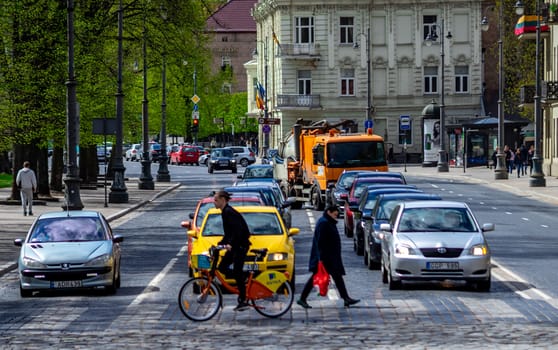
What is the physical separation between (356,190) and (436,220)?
14.2 meters

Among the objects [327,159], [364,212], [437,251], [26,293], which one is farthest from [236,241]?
[327,159]

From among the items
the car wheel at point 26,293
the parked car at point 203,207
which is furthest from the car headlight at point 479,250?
the car wheel at point 26,293

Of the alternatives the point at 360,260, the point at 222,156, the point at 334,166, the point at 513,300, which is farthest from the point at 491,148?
the point at 513,300

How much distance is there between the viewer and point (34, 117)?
43750 mm

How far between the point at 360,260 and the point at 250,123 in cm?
11545

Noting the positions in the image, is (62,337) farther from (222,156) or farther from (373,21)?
(373,21)

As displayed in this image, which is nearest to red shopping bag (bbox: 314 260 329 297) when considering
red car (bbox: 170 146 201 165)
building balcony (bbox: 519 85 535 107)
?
building balcony (bbox: 519 85 535 107)

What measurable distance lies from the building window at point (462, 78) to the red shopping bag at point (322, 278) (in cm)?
8336

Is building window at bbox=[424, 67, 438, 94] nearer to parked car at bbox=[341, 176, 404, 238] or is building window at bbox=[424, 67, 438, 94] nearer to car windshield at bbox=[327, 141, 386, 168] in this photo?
car windshield at bbox=[327, 141, 386, 168]

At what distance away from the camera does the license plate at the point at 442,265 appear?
20.7 metres

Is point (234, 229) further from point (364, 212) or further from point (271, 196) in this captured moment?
point (271, 196)

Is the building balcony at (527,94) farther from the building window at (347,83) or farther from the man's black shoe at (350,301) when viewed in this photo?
the man's black shoe at (350,301)

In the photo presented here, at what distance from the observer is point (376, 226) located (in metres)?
24.5

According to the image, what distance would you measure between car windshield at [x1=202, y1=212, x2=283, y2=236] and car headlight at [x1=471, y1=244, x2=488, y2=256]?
304 cm
